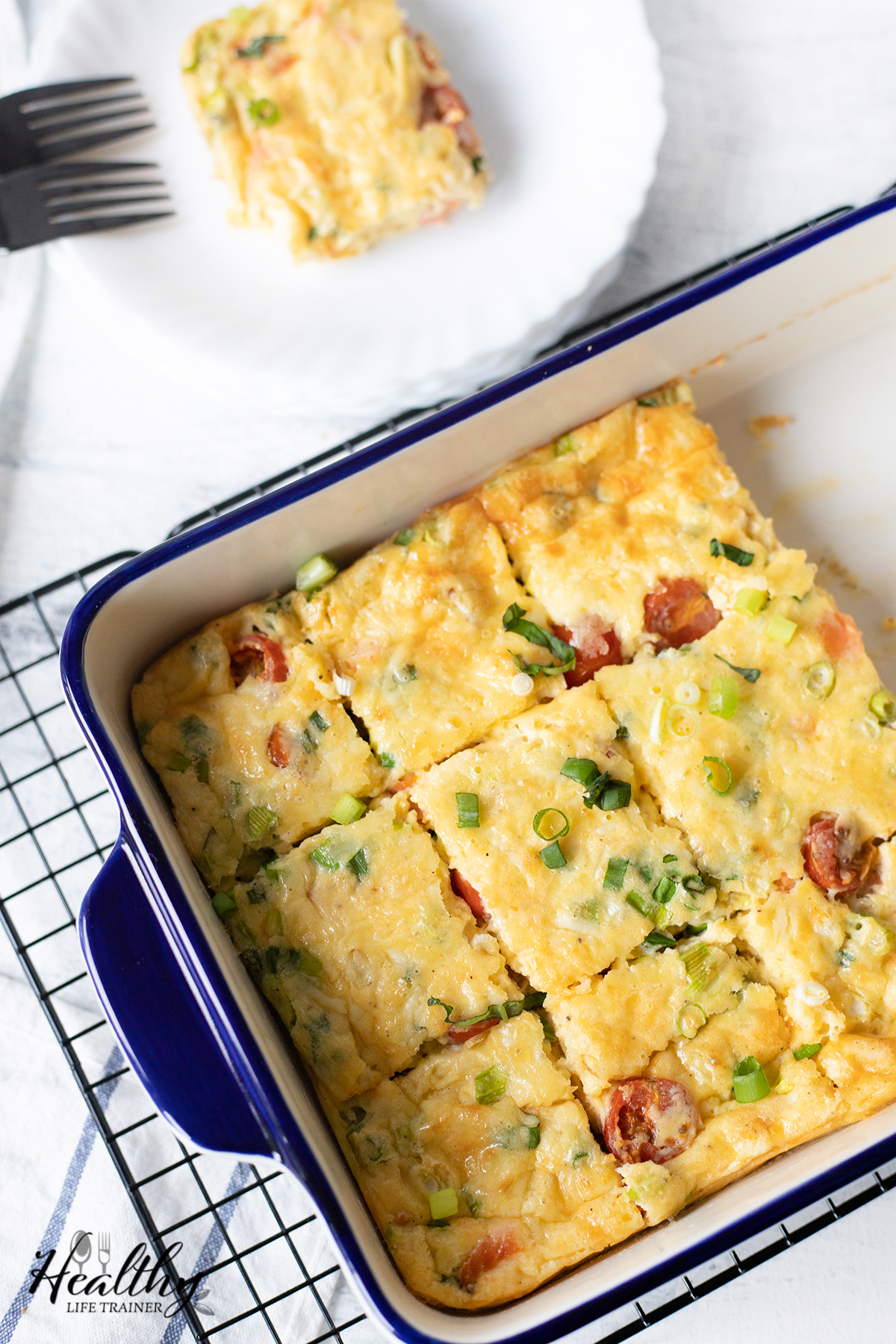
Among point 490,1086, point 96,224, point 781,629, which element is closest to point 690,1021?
point 490,1086

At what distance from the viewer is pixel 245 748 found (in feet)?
8.74

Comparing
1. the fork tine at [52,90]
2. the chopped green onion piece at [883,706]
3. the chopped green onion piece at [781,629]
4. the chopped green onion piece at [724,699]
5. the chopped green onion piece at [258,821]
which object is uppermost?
the fork tine at [52,90]

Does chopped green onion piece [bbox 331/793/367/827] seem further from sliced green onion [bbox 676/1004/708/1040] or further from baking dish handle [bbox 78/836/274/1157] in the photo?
sliced green onion [bbox 676/1004/708/1040]

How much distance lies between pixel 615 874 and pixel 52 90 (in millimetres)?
2896

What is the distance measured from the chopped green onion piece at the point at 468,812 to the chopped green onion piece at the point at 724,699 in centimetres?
65

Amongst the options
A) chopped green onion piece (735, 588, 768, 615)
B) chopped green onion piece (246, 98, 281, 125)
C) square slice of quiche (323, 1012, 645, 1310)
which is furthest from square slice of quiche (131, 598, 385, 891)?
chopped green onion piece (246, 98, 281, 125)

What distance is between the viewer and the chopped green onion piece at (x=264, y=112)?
311cm

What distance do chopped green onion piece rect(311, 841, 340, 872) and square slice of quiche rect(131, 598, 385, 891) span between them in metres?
0.08

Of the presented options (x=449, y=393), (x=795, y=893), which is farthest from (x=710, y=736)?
(x=449, y=393)

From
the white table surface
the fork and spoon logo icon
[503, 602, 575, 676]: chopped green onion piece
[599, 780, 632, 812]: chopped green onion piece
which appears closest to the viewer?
[599, 780, 632, 812]: chopped green onion piece

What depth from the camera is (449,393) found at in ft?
10.8

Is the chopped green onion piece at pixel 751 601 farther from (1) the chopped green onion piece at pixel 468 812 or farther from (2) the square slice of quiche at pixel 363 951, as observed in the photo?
(2) the square slice of quiche at pixel 363 951

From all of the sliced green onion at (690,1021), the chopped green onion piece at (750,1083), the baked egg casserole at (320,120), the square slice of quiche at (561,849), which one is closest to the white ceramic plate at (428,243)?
the baked egg casserole at (320,120)

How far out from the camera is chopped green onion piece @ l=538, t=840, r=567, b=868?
2.58 meters
